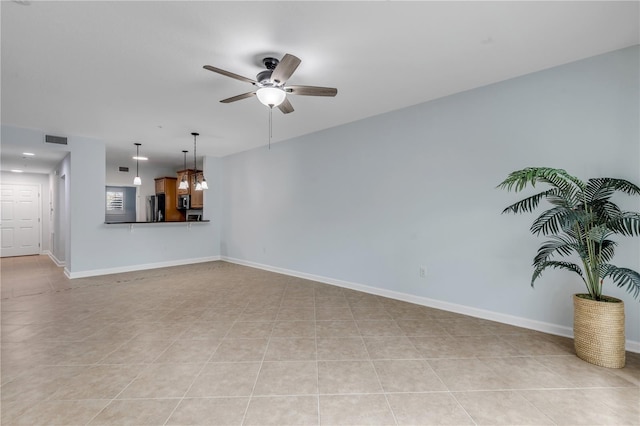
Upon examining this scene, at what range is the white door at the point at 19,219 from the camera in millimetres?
7820

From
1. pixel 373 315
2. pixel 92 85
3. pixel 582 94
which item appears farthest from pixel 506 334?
pixel 92 85

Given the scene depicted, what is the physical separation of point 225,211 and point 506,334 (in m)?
6.28

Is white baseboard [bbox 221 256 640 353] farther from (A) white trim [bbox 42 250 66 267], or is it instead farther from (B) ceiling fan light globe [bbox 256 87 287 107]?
(A) white trim [bbox 42 250 66 267]

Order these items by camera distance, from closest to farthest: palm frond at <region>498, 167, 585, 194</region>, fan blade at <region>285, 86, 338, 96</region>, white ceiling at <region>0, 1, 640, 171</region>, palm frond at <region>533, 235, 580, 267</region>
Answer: white ceiling at <region>0, 1, 640, 171</region> < palm frond at <region>498, 167, 585, 194</region> < palm frond at <region>533, 235, 580, 267</region> < fan blade at <region>285, 86, 338, 96</region>

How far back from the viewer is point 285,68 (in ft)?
7.55

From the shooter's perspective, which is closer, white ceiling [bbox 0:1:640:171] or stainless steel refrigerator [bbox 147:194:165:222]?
white ceiling [bbox 0:1:640:171]

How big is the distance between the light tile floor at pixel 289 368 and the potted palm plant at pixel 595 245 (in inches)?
7.4

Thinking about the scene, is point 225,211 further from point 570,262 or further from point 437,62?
point 570,262

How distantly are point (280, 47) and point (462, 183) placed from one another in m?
2.59

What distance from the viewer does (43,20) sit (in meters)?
2.14

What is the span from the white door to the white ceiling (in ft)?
19.0

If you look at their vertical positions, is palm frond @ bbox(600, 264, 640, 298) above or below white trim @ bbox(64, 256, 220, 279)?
above

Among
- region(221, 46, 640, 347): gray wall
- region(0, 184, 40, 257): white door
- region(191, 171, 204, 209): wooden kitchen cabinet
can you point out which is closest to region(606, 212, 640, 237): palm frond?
region(221, 46, 640, 347): gray wall

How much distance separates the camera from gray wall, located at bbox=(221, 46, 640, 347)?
270cm
